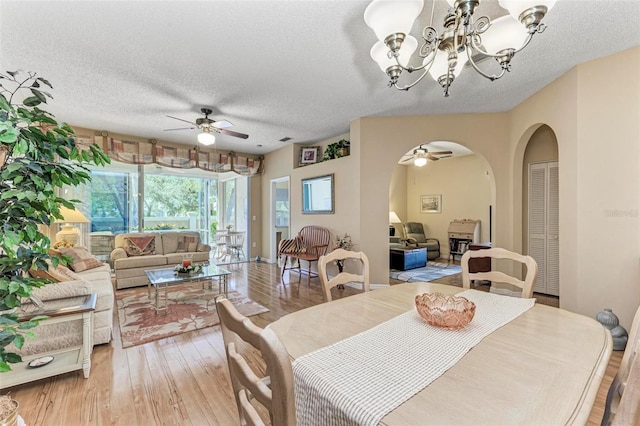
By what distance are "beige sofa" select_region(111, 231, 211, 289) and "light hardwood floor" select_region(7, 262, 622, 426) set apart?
6.56 ft

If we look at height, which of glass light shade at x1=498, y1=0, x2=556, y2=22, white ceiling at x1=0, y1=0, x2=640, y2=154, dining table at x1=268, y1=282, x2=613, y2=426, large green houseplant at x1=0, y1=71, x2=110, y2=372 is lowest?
dining table at x1=268, y1=282, x2=613, y2=426

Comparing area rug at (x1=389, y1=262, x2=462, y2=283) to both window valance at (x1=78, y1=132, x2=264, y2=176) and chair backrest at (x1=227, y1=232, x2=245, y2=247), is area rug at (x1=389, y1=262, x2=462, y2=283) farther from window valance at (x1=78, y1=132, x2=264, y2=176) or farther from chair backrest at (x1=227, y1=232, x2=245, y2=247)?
window valance at (x1=78, y1=132, x2=264, y2=176)

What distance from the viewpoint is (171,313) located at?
11.1 ft

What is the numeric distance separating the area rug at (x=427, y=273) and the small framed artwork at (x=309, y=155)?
2.81 meters

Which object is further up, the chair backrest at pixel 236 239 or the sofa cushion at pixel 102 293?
the chair backrest at pixel 236 239

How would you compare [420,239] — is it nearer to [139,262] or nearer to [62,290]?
[139,262]

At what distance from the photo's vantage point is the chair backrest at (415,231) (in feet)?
24.5

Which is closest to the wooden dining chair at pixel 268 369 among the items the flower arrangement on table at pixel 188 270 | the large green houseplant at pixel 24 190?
the large green houseplant at pixel 24 190

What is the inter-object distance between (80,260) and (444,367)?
4750 millimetres

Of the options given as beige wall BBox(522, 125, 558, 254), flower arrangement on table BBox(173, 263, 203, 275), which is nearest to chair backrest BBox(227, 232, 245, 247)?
flower arrangement on table BBox(173, 263, 203, 275)

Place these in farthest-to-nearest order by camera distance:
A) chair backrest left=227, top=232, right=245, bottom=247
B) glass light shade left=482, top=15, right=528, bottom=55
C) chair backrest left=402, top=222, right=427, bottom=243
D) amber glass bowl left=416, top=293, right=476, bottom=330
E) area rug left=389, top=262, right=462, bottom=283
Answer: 1. chair backrest left=402, top=222, right=427, bottom=243
2. chair backrest left=227, top=232, right=245, bottom=247
3. area rug left=389, top=262, right=462, bottom=283
4. glass light shade left=482, top=15, right=528, bottom=55
5. amber glass bowl left=416, top=293, right=476, bottom=330

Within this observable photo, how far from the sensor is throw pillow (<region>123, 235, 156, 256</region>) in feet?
15.9

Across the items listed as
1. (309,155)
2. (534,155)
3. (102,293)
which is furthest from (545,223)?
(102,293)

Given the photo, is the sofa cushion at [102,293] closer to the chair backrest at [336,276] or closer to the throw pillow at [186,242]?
the throw pillow at [186,242]
